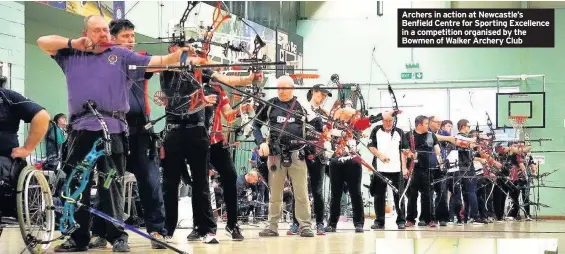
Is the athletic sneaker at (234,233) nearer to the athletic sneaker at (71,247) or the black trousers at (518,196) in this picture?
the athletic sneaker at (71,247)

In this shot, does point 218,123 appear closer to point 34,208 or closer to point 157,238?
point 157,238

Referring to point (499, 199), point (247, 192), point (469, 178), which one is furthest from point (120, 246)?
point (499, 199)

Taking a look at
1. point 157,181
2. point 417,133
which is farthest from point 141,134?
point 417,133

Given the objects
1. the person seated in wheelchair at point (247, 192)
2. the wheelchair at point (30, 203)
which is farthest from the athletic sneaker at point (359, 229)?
the wheelchair at point (30, 203)

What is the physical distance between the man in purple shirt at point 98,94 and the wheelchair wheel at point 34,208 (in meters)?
0.31

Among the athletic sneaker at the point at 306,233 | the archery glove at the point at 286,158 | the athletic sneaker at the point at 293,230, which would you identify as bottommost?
the athletic sneaker at the point at 293,230

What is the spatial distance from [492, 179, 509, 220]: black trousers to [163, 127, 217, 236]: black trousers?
9915mm

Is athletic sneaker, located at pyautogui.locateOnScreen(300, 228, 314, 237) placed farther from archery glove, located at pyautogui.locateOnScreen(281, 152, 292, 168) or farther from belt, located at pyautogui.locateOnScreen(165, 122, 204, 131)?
belt, located at pyautogui.locateOnScreen(165, 122, 204, 131)

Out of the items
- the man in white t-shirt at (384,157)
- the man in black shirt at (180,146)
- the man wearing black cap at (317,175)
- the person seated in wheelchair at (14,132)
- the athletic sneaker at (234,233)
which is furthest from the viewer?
the man in white t-shirt at (384,157)

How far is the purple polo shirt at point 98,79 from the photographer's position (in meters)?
5.71

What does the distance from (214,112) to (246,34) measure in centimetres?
833

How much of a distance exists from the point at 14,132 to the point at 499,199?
1182cm

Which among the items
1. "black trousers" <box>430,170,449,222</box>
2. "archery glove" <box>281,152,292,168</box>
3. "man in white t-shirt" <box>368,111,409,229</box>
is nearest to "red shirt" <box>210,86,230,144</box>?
"archery glove" <box>281,152,292,168</box>

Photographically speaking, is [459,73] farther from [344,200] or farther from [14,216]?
[14,216]
